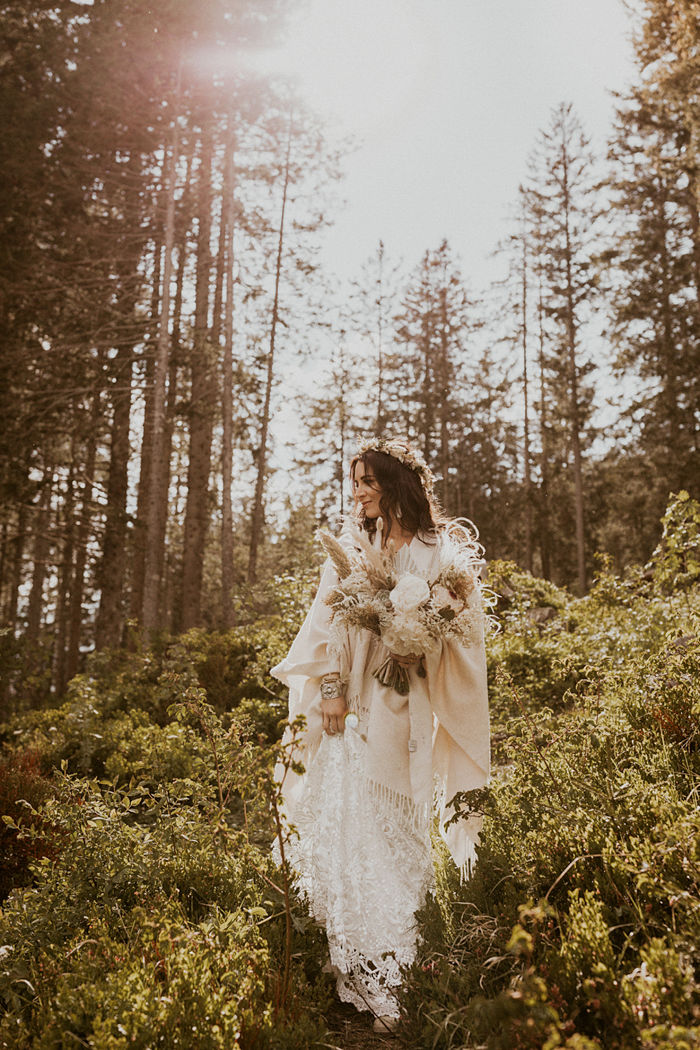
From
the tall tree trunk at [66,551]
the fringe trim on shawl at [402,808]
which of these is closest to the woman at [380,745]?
the fringe trim on shawl at [402,808]

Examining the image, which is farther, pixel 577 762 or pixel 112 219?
pixel 112 219

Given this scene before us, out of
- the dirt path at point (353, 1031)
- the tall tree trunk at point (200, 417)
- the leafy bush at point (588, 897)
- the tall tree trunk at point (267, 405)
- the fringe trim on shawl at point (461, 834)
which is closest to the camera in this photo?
the leafy bush at point (588, 897)

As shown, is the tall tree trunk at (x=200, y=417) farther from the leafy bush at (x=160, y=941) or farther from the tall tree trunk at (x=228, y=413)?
the leafy bush at (x=160, y=941)

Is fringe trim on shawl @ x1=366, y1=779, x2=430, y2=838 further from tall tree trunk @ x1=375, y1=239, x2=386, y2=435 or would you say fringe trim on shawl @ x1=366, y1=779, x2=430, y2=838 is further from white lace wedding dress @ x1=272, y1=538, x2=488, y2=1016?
tall tree trunk @ x1=375, y1=239, x2=386, y2=435

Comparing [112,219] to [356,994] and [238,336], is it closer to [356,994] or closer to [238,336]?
[238,336]

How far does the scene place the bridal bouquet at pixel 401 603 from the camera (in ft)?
12.1

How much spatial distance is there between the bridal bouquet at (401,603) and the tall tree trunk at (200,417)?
10858 millimetres

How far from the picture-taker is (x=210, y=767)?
202 inches

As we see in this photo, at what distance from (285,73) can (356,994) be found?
57.9 ft

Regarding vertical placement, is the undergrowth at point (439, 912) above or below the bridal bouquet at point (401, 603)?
below

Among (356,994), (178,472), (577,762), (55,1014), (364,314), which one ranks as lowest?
(356,994)

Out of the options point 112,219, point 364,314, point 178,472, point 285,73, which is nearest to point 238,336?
point 112,219

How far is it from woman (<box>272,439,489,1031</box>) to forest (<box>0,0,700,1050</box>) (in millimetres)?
230

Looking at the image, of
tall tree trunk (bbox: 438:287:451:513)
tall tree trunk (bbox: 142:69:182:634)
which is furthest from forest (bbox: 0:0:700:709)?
tall tree trunk (bbox: 438:287:451:513)
